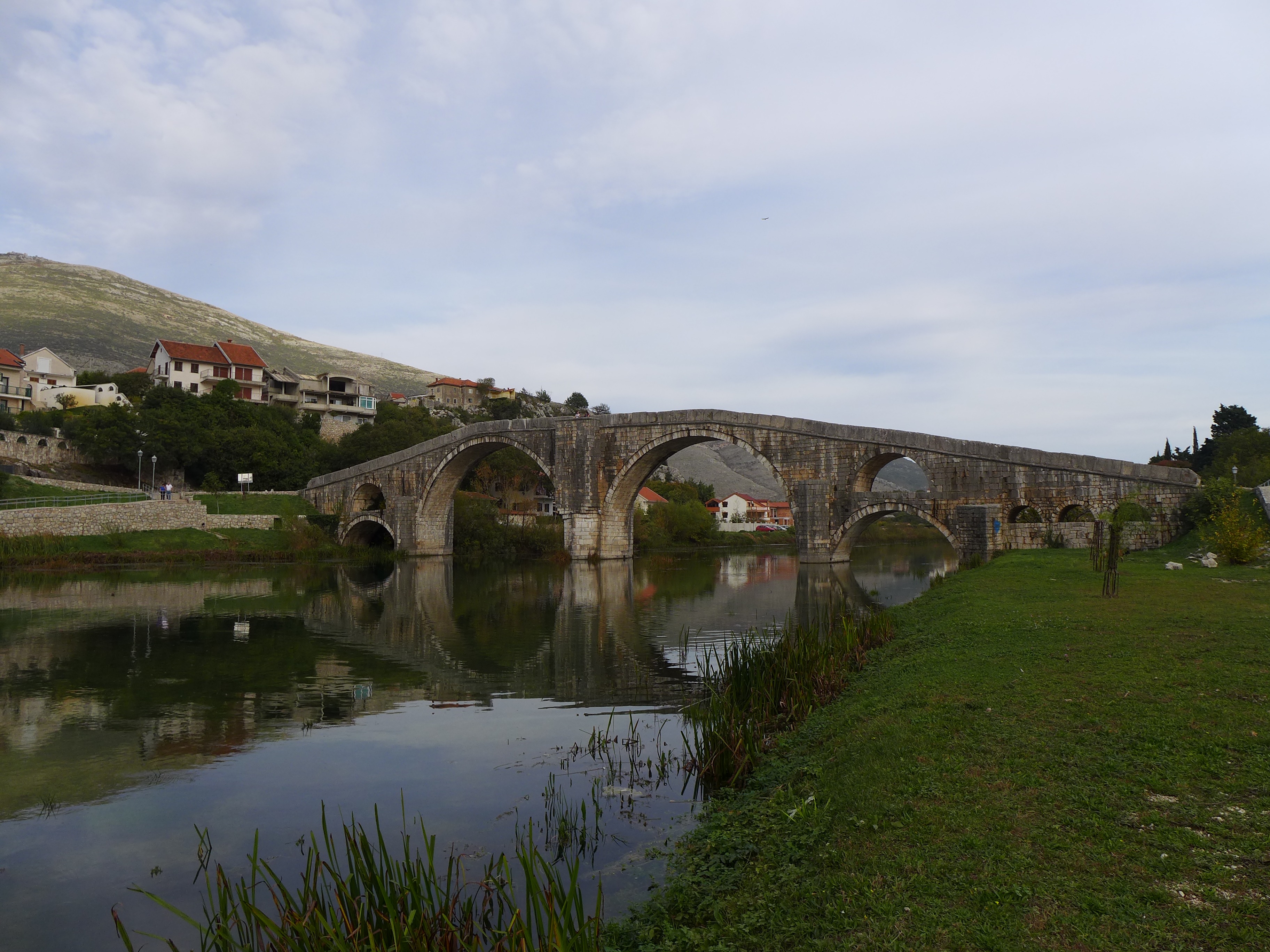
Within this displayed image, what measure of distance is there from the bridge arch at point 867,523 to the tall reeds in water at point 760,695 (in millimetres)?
17541

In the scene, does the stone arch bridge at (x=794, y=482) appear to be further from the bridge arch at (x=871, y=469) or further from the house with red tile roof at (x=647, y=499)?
the house with red tile roof at (x=647, y=499)

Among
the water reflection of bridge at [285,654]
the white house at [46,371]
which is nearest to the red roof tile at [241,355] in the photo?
the white house at [46,371]

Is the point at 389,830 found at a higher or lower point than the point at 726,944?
lower

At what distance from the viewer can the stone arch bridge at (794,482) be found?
22.4 m

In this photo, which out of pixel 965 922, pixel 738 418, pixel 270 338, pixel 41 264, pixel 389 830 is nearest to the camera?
pixel 965 922

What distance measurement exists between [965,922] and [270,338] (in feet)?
450

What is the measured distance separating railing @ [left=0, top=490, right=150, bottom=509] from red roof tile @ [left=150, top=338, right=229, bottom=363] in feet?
82.3

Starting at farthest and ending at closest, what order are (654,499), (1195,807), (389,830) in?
(654,499), (389,830), (1195,807)

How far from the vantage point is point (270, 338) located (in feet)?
414

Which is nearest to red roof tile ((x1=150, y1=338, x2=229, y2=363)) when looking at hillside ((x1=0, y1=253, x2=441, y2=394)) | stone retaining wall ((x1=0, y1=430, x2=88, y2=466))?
hillside ((x1=0, y1=253, x2=441, y2=394))

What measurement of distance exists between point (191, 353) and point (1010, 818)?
64.6m

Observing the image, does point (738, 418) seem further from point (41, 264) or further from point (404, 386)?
point (41, 264)

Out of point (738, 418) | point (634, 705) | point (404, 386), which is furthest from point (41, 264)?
point (634, 705)

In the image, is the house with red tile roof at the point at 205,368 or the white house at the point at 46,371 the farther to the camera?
Result: the house with red tile roof at the point at 205,368
